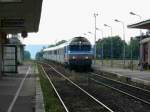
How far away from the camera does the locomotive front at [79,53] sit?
50.2 metres

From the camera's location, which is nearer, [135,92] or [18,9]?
[135,92]

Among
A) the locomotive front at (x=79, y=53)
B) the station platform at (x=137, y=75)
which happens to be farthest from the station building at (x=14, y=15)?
the station platform at (x=137, y=75)

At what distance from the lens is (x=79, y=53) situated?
165 feet

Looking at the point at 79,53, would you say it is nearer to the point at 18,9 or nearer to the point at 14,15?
the point at 14,15

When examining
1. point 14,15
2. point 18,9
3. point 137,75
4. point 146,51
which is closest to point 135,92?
point 18,9

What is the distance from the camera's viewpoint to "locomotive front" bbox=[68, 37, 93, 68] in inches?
1976

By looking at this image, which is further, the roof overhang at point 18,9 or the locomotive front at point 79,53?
the locomotive front at point 79,53

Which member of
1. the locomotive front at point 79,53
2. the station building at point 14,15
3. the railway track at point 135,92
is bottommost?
the railway track at point 135,92

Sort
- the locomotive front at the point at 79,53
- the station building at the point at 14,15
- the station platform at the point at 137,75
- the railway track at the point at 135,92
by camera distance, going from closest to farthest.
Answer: the railway track at the point at 135,92 < the station building at the point at 14,15 < the station platform at the point at 137,75 < the locomotive front at the point at 79,53

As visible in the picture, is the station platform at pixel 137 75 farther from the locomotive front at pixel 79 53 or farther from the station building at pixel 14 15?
the station building at pixel 14 15

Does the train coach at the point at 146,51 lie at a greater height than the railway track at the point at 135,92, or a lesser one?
greater

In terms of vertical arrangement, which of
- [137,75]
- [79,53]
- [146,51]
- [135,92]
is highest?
[146,51]

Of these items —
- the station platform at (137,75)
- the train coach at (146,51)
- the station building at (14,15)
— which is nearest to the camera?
the station building at (14,15)

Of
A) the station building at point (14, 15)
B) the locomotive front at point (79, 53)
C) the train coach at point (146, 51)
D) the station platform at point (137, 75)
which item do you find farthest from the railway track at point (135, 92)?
the train coach at point (146, 51)
